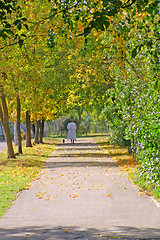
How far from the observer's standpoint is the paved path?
6520mm

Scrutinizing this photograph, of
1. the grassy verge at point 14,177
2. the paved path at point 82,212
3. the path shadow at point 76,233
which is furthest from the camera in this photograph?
the grassy verge at point 14,177

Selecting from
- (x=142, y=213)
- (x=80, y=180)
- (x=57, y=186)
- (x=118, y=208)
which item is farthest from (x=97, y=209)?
(x=80, y=180)

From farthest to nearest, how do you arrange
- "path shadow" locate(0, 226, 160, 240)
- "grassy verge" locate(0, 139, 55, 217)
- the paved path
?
"grassy verge" locate(0, 139, 55, 217)
the paved path
"path shadow" locate(0, 226, 160, 240)

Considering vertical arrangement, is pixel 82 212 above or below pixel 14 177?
below

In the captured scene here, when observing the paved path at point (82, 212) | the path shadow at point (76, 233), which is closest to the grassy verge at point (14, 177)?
the paved path at point (82, 212)

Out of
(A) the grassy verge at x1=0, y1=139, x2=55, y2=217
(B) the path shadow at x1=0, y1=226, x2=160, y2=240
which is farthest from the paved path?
(A) the grassy verge at x1=0, y1=139, x2=55, y2=217

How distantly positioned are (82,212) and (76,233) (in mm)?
1652

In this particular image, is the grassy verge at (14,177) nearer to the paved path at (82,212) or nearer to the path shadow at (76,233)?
the paved path at (82,212)

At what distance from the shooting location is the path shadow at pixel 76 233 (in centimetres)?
624

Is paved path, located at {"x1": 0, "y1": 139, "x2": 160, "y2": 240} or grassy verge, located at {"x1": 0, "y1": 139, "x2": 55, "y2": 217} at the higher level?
grassy verge, located at {"x1": 0, "y1": 139, "x2": 55, "y2": 217}

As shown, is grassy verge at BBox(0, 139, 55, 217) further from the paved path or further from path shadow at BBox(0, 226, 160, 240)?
path shadow at BBox(0, 226, 160, 240)

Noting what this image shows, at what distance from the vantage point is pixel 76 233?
6531 millimetres

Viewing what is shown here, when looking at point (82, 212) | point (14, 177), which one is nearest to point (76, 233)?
point (82, 212)

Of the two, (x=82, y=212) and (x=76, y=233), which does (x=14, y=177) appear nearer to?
(x=82, y=212)
